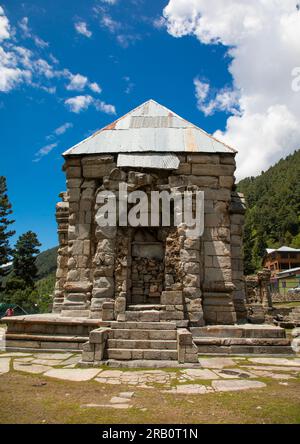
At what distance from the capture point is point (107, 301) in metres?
9.40

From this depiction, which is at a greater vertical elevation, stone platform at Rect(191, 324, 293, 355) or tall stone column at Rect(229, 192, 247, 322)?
tall stone column at Rect(229, 192, 247, 322)

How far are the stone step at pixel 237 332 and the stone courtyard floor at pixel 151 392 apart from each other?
0.96 m

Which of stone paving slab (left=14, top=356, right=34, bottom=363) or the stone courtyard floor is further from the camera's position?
stone paving slab (left=14, top=356, right=34, bottom=363)

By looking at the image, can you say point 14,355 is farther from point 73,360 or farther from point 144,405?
point 144,405

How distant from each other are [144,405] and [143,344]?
10.6 feet

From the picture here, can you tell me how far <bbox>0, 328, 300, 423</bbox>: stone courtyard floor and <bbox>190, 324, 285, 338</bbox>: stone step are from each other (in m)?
0.96

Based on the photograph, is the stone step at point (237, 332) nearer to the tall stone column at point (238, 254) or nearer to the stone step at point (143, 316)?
the stone step at point (143, 316)

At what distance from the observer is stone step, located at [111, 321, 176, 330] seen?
8266mm

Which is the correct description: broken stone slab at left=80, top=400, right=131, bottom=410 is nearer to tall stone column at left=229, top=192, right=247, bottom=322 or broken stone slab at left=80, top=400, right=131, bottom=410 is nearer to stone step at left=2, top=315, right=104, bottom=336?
stone step at left=2, top=315, right=104, bottom=336

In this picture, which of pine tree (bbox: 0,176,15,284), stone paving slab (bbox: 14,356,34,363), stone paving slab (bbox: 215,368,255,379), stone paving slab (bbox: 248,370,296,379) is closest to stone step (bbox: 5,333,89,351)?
stone paving slab (bbox: 14,356,34,363)

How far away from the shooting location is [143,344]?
7758 mm

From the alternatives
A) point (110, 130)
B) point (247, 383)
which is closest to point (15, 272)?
point (110, 130)

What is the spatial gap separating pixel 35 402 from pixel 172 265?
18.1 feet

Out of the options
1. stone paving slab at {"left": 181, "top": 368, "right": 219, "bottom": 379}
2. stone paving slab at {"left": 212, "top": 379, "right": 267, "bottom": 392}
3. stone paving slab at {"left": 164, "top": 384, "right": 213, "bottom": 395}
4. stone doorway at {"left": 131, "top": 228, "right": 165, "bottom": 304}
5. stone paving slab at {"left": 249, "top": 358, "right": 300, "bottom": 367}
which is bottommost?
stone paving slab at {"left": 249, "top": 358, "right": 300, "bottom": 367}
